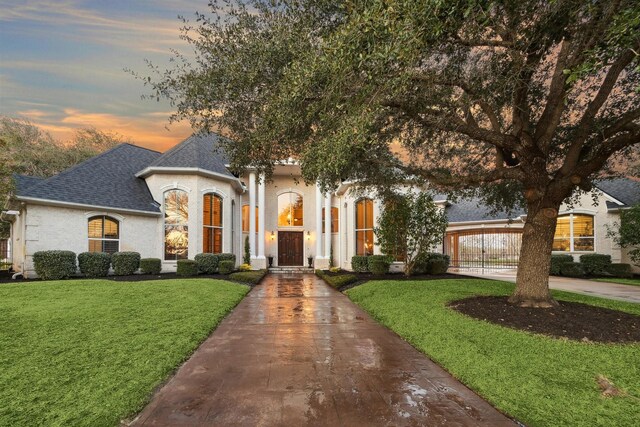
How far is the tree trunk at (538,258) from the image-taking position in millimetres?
7059

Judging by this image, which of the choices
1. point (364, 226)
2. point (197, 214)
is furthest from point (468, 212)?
point (197, 214)

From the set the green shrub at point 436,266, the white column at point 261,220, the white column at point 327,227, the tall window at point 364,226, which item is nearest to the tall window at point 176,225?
the white column at point 261,220

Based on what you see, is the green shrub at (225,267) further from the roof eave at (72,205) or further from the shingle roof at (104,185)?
the shingle roof at (104,185)

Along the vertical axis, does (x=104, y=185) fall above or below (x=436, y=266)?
above

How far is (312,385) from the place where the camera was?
3787 mm

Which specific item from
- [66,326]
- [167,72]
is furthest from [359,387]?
[167,72]

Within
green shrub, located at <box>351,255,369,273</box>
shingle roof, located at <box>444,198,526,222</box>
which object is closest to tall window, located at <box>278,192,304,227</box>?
green shrub, located at <box>351,255,369,273</box>

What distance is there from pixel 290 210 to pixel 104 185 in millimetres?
10300

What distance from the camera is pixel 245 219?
2075cm

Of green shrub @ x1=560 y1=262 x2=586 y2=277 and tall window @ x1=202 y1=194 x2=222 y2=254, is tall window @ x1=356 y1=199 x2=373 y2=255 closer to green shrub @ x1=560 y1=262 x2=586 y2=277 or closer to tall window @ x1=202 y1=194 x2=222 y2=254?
tall window @ x1=202 y1=194 x2=222 y2=254

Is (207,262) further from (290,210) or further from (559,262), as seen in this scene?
(559,262)

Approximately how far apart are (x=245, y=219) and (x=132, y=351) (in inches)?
637

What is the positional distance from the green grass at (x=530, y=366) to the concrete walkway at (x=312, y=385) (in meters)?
0.25

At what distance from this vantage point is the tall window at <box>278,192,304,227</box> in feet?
70.9
